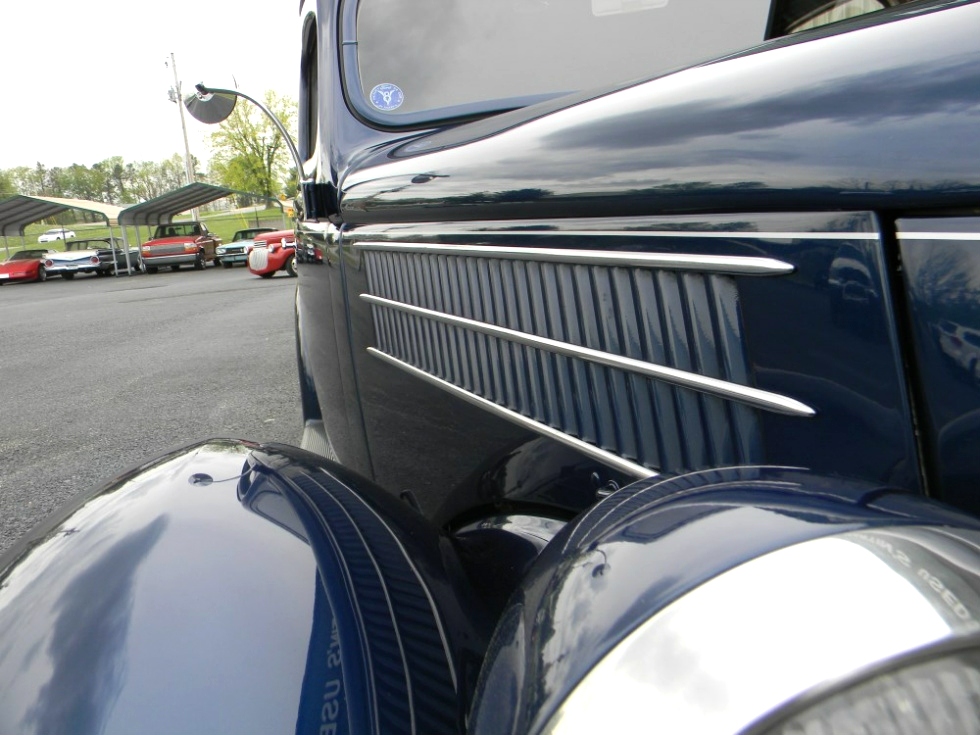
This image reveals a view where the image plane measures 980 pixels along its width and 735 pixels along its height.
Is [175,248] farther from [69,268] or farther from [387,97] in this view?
[387,97]

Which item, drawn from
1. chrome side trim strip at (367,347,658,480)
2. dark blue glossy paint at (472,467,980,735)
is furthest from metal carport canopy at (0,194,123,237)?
dark blue glossy paint at (472,467,980,735)

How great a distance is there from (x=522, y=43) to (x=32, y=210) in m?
31.1

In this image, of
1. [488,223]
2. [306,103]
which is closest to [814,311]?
[488,223]

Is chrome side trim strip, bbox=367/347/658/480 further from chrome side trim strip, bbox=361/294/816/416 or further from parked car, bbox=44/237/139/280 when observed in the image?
parked car, bbox=44/237/139/280

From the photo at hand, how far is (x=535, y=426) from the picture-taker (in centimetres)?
129

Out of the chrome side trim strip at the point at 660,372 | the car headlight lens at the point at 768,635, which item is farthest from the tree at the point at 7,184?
the car headlight lens at the point at 768,635

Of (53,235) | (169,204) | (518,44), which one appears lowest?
(518,44)

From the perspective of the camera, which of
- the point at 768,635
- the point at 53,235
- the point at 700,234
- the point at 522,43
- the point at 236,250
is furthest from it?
the point at 53,235

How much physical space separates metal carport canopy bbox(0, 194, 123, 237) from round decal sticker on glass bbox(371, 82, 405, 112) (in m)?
27.9

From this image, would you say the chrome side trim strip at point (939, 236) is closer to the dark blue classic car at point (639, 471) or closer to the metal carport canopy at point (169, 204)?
the dark blue classic car at point (639, 471)

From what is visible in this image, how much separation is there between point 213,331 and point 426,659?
887cm

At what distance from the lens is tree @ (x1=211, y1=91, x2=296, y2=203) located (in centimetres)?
4631

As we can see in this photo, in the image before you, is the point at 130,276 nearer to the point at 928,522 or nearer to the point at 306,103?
the point at 306,103

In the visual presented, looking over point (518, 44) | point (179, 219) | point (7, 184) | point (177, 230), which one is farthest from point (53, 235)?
point (518, 44)
